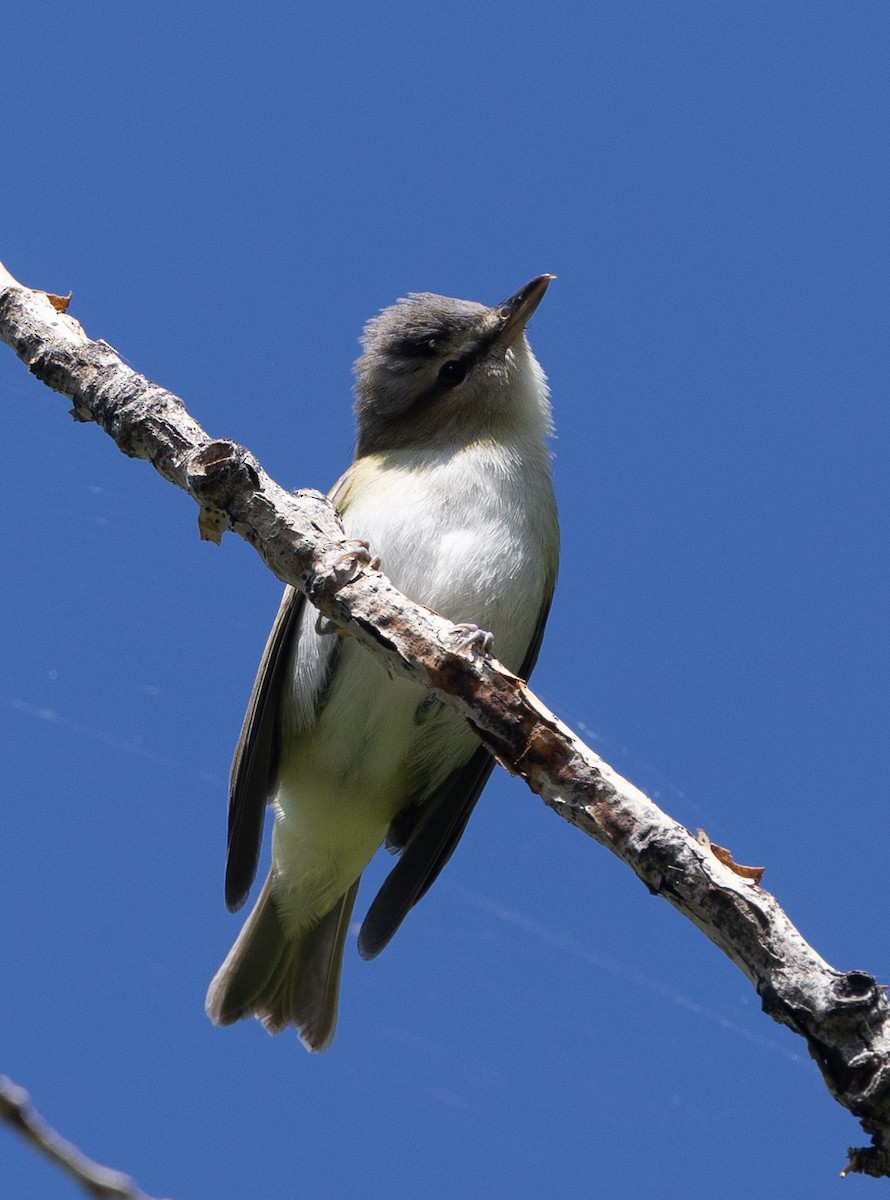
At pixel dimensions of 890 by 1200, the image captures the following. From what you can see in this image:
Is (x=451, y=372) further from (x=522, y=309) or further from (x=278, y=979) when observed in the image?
(x=278, y=979)

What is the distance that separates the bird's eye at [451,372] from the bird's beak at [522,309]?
0.69ft

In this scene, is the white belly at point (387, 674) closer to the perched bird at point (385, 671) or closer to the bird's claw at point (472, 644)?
the perched bird at point (385, 671)

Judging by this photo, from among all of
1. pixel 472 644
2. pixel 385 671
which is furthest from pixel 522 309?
pixel 472 644

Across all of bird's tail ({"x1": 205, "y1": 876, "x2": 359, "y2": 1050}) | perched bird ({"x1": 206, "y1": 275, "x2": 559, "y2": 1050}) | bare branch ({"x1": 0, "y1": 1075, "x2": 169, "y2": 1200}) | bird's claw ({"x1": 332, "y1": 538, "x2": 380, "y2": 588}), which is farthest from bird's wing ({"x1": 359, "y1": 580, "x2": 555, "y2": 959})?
bare branch ({"x1": 0, "y1": 1075, "x2": 169, "y2": 1200})

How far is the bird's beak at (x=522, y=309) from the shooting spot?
582 cm

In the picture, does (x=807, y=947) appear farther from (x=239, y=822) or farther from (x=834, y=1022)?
(x=239, y=822)

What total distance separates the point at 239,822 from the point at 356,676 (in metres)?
0.80

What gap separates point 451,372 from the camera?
19.0ft

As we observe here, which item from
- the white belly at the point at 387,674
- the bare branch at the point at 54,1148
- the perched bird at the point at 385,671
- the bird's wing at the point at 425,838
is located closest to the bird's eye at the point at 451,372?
the perched bird at the point at 385,671

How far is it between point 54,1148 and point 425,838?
15.0 ft

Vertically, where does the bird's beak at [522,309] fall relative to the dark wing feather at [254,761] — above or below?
above

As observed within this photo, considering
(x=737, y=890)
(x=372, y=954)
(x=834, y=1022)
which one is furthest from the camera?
(x=372, y=954)

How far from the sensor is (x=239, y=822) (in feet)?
17.1

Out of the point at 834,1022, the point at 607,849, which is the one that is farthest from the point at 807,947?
the point at 607,849
